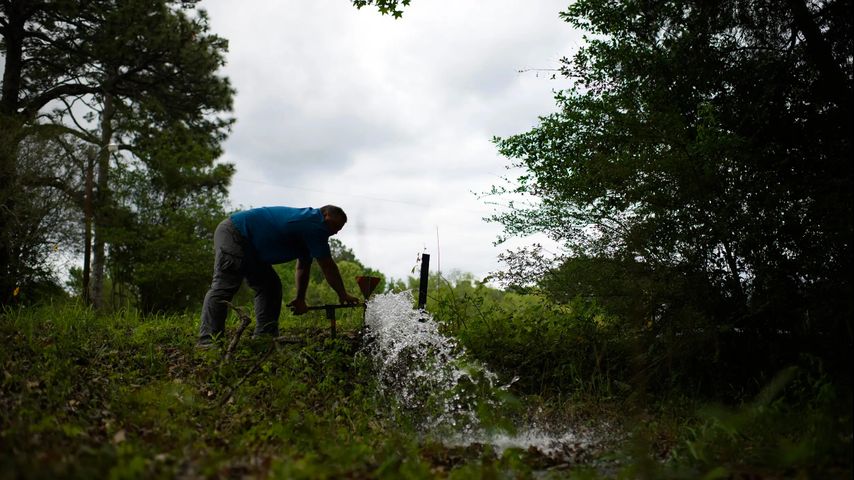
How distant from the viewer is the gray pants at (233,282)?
6227 mm

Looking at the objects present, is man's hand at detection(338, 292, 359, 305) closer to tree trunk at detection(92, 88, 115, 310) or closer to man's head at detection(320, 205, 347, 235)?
man's head at detection(320, 205, 347, 235)

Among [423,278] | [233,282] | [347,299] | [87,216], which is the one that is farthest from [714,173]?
[87,216]

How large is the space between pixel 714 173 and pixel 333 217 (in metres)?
3.39

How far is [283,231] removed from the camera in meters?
6.25

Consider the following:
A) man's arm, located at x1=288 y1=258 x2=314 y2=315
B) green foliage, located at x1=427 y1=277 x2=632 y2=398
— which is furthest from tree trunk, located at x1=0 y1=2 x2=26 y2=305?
green foliage, located at x1=427 y1=277 x2=632 y2=398

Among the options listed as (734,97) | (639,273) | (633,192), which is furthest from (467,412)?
(734,97)

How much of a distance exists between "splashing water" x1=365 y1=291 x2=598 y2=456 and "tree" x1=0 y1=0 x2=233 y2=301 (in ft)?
33.1

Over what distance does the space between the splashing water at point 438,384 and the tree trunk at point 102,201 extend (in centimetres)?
→ 1200

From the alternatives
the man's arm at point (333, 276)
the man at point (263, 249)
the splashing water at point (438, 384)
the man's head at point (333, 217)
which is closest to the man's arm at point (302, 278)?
the man at point (263, 249)

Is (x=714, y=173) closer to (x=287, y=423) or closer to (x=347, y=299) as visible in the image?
(x=347, y=299)

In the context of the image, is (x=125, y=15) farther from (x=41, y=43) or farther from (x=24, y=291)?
(x=24, y=291)

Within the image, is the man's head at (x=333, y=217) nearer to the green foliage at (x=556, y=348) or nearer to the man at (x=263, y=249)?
the man at (x=263, y=249)

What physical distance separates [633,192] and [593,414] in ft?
6.32

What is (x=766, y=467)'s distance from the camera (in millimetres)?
3336
